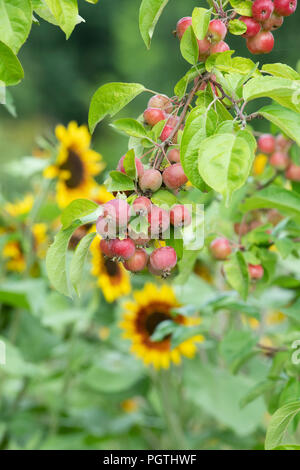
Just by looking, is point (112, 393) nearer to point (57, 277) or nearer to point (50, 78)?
point (57, 277)

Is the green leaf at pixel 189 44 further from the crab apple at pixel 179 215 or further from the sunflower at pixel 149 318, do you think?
the sunflower at pixel 149 318

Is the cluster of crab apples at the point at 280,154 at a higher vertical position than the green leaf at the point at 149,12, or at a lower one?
higher

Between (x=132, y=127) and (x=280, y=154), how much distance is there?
0.83ft

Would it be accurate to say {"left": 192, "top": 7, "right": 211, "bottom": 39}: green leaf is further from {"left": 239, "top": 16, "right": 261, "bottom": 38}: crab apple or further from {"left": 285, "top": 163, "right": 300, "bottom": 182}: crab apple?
{"left": 285, "top": 163, "right": 300, "bottom": 182}: crab apple

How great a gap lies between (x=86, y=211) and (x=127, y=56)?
19.9 feet

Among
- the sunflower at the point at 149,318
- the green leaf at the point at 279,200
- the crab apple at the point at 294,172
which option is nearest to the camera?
the green leaf at the point at 279,200

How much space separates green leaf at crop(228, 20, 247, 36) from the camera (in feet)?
0.98

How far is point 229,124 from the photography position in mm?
269

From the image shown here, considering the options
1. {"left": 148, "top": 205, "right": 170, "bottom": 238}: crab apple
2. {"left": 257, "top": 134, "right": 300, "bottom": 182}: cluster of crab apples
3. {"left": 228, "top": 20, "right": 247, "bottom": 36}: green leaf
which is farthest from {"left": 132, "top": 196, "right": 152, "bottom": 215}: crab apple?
{"left": 257, "top": 134, "right": 300, "bottom": 182}: cluster of crab apples

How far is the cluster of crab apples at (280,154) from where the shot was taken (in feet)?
1.66

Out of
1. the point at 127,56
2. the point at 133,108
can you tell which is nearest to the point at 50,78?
the point at 127,56

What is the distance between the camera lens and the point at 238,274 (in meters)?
0.40

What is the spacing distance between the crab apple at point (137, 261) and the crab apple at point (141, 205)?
3 cm

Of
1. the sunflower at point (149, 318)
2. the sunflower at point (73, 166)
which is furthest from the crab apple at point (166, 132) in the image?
the sunflower at point (73, 166)
